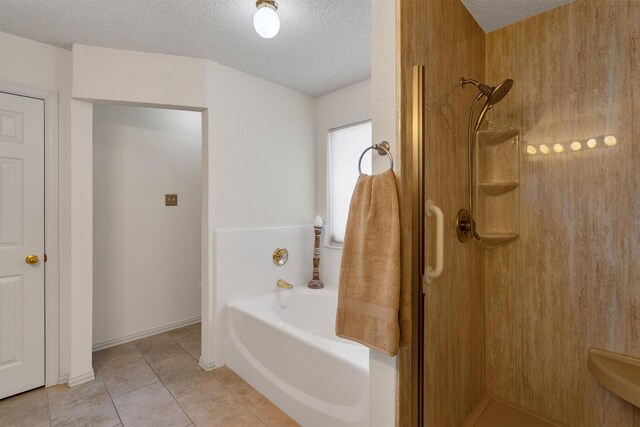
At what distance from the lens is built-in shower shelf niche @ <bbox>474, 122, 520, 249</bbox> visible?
165 cm

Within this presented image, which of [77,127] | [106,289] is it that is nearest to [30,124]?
[77,127]

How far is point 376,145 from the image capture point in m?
1.09

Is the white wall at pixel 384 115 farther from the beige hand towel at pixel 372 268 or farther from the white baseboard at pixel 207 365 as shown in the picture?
the white baseboard at pixel 207 365

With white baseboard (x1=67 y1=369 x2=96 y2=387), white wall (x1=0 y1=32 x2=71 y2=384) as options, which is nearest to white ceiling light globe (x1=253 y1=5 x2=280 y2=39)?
white wall (x1=0 y1=32 x2=71 y2=384)

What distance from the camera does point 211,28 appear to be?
6.10ft

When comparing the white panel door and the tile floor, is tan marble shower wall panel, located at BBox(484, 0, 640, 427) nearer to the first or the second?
the tile floor

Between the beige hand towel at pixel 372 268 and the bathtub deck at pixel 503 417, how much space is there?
3.06 ft

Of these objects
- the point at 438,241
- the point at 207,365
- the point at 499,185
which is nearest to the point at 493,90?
the point at 499,185

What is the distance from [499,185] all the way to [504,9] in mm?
935

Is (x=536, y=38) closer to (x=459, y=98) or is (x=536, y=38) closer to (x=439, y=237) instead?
(x=459, y=98)

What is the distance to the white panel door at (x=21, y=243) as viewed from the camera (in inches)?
74.5

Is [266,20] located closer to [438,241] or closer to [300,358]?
[438,241]

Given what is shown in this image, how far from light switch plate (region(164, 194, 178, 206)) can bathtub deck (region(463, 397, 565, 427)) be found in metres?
2.93

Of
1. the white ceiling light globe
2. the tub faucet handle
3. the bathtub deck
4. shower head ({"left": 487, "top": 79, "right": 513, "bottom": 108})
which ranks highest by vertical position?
the white ceiling light globe
